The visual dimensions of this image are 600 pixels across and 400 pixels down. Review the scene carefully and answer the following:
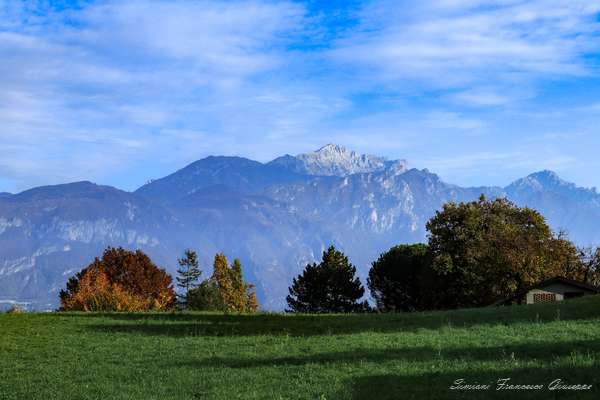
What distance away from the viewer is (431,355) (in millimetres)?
21031

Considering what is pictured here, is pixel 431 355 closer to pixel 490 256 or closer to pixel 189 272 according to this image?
pixel 490 256

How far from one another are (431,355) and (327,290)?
90763mm

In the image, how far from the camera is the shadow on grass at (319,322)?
30547 mm

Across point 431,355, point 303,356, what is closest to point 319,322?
point 303,356

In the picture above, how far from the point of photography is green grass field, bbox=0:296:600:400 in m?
16.8

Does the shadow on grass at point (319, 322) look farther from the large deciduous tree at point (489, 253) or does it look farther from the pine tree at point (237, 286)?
the pine tree at point (237, 286)

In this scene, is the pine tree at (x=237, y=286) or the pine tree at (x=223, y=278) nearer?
the pine tree at (x=223, y=278)

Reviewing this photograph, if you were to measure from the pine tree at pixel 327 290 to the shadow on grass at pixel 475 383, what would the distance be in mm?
91380

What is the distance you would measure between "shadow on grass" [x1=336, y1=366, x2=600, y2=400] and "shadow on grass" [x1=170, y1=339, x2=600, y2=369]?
2192mm

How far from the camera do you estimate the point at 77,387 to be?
17875 millimetres

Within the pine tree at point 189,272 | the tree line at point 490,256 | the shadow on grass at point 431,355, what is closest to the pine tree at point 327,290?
the tree line at point 490,256

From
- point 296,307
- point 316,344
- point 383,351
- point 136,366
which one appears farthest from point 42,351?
point 296,307

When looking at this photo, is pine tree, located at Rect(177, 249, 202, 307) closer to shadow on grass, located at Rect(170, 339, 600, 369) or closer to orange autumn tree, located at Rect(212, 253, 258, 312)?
orange autumn tree, located at Rect(212, 253, 258, 312)

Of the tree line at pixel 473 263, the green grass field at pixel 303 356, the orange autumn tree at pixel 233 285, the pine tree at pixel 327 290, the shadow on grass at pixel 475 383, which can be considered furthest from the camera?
the pine tree at pixel 327 290
